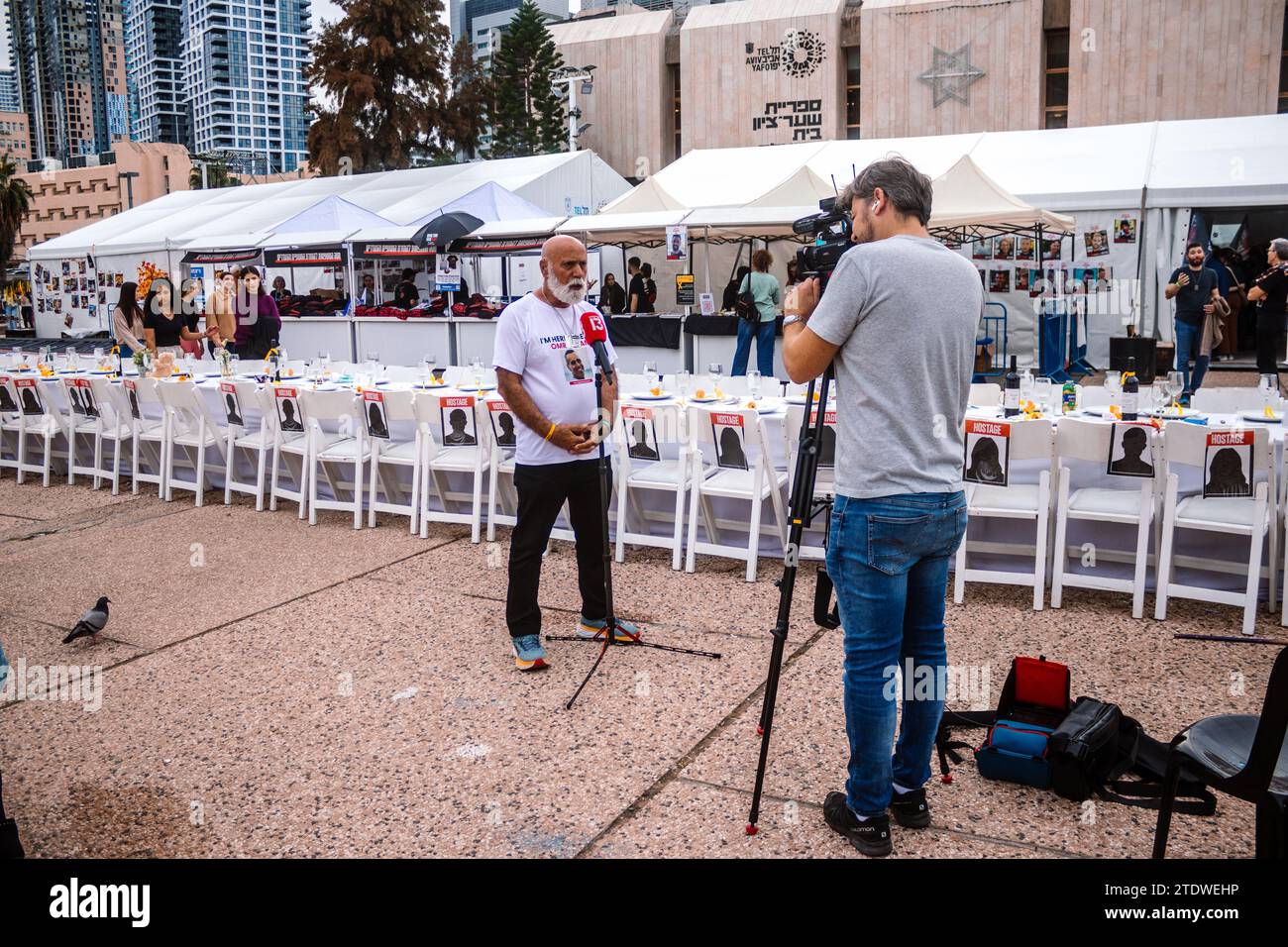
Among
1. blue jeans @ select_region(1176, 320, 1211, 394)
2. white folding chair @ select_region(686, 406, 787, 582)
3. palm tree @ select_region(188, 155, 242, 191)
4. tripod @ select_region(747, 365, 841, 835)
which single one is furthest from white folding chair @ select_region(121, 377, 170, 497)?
palm tree @ select_region(188, 155, 242, 191)

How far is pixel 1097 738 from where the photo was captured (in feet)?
10.6

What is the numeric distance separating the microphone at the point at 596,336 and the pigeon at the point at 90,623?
2701 mm

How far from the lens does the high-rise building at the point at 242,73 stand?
596 ft

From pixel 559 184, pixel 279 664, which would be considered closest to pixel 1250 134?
pixel 559 184

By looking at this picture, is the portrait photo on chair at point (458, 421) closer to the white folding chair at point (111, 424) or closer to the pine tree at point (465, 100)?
the white folding chair at point (111, 424)

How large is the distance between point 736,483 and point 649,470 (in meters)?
0.63

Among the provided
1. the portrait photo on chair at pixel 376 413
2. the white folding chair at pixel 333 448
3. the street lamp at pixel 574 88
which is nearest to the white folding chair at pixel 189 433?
the white folding chair at pixel 333 448

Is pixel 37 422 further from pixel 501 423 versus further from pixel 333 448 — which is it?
pixel 501 423

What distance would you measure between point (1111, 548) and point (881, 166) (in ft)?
11.2

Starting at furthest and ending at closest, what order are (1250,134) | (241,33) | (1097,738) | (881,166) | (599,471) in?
(241,33)
(1250,134)
(599,471)
(1097,738)
(881,166)

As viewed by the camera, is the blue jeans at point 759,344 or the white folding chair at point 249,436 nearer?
the white folding chair at point 249,436

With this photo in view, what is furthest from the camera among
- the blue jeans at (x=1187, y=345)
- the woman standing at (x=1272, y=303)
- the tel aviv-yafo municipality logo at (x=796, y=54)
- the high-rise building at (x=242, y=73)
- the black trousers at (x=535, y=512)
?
the high-rise building at (x=242, y=73)

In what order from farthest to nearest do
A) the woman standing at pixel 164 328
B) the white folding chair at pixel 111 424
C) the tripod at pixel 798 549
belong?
the woman standing at pixel 164 328 → the white folding chair at pixel 111 424 → the tripod at pixel 798 549
